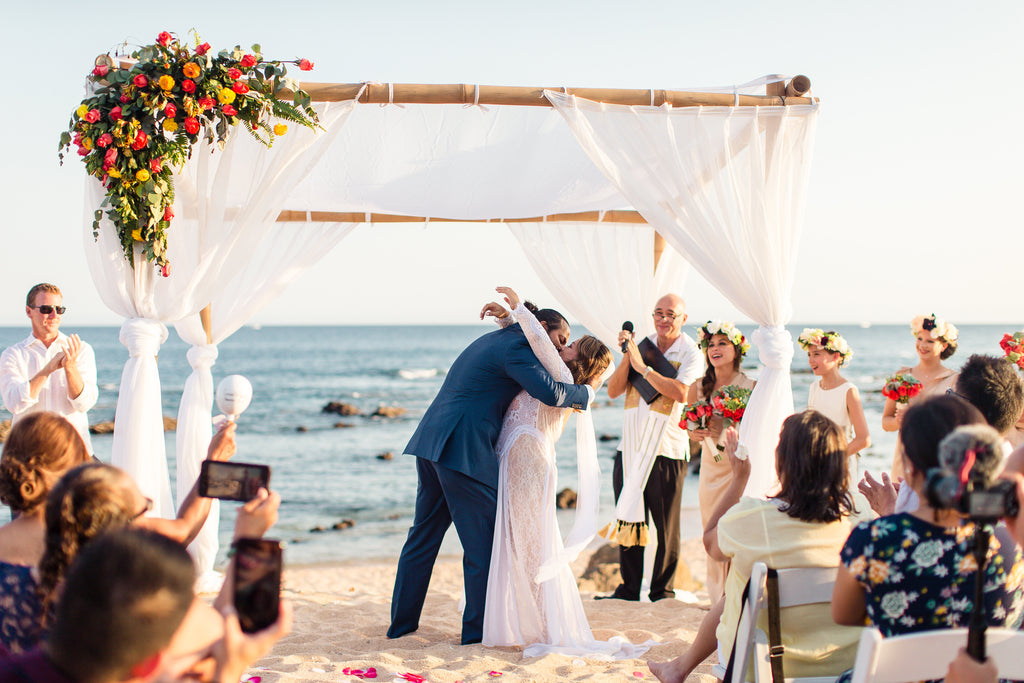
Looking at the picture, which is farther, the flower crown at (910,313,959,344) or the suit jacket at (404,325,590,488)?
the flower crown at (910,313,959,344)

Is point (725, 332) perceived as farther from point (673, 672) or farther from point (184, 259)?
point (184, 259)

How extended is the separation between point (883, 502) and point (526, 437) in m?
1.86

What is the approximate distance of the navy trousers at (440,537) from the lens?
13.9ft

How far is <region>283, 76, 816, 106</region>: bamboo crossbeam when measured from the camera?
427 centimetres

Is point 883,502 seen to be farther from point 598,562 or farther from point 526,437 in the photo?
point 598,562

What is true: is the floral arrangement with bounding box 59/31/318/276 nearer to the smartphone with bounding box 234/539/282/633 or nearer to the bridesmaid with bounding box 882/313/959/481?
the smartphone with bounding box 234/539/282/633

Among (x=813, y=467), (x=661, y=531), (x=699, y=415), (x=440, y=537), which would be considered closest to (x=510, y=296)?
(x=699, y=415)

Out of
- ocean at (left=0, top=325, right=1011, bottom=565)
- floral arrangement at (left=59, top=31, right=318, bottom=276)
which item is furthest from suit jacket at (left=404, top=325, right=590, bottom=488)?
ocean at (left=0, top=325, right=1011, bottom=565)

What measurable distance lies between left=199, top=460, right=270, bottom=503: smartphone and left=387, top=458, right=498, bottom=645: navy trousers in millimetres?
2331

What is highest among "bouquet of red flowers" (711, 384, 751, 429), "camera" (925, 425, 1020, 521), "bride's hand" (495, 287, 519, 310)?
"bride's hand" (495, 287, 519, 310)

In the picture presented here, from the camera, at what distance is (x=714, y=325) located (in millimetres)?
4934

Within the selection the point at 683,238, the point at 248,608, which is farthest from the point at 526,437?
the point at 248,608

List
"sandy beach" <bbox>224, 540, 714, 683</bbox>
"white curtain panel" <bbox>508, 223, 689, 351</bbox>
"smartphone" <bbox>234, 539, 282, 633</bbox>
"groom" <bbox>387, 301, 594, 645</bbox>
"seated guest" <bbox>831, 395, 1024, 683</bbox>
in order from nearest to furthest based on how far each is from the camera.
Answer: "smartphone" <bbox>234, 539, 282, 633</bbox> → "seated guest" <bbox>831, 395, 1024, 683</bbox> → "sandy beach" <bbox>224, 540, 714, 683</bbox> → "groom" <bbox>387, 301, 594, 645</bbox> → "white curtain panel" <bbox>508, 223, 689, 351</bbox>

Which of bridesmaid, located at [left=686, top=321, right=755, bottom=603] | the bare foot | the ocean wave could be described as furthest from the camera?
the ocean wave
